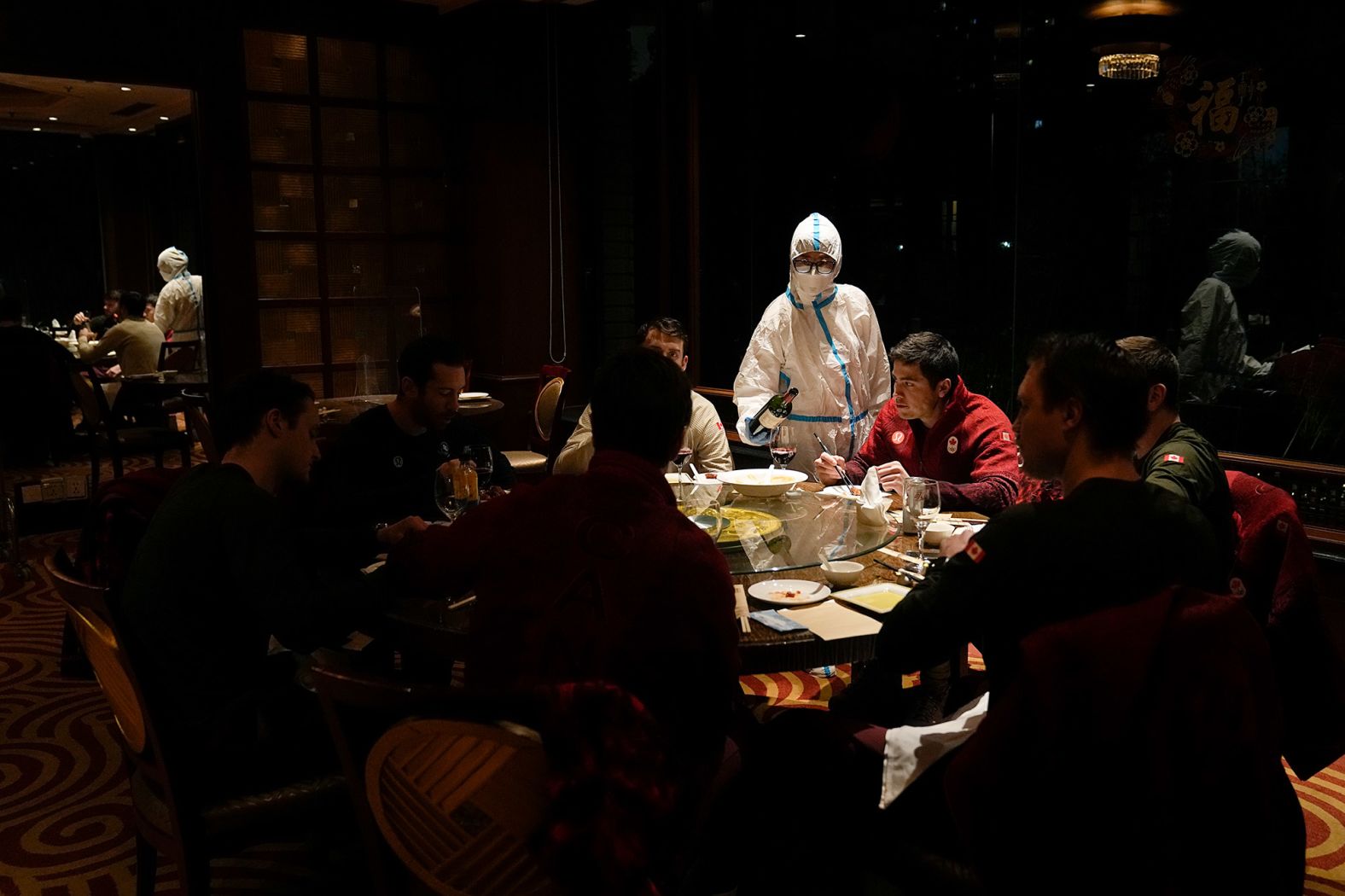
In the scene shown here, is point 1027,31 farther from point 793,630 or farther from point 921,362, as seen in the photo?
point 793,630

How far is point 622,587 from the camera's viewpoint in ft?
5.47

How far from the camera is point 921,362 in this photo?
3.50m

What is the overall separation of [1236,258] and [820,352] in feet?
5.40

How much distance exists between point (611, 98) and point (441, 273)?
61.3 inches

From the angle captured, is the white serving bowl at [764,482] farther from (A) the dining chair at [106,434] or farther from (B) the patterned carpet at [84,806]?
(A) the dining chair at [106,434]

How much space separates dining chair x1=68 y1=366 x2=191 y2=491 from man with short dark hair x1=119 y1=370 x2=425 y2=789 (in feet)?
15.2

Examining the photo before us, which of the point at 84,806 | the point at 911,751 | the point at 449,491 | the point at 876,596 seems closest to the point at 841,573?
the point at 876,596

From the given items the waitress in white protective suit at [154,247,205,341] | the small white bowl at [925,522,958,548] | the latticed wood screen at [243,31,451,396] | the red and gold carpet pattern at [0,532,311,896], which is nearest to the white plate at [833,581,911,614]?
the small white bowl at [925,522,958,548]

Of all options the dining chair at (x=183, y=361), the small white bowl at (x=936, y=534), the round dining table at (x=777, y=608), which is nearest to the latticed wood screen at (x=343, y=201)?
the dining chair at (x=183, y=361)

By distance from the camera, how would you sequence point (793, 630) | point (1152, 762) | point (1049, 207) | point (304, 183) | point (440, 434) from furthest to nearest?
point (304, 183) < point (1049, 207) < point (440, 434) < point (793, 630) < point (1152, 762)

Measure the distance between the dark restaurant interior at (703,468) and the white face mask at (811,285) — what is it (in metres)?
0.03

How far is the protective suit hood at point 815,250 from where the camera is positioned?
4691 mm

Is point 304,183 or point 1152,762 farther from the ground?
point 304,183

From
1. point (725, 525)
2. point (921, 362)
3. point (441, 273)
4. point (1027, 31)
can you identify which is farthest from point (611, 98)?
point (725, 525)
